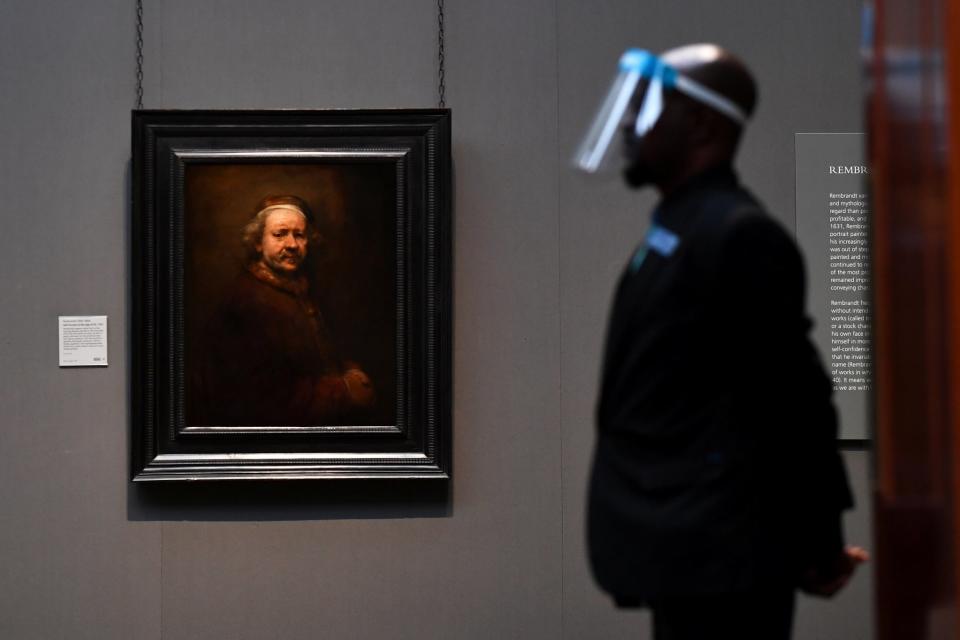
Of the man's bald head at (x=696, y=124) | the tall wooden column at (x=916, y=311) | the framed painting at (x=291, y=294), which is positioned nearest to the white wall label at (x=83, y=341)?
the framed painting at (x=291, y=294)

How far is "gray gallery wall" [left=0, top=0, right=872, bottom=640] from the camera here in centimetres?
505

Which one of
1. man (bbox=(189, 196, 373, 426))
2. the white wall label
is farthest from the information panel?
the white wall label

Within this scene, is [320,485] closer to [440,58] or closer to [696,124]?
[440,58]

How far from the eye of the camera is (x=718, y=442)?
2.39 m

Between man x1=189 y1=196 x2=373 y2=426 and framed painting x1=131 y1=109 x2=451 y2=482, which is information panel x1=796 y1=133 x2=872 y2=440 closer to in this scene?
framed painting x1=131 y1=109 x2=451 y2=482

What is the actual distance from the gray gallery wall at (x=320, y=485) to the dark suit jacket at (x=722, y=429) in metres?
2.61

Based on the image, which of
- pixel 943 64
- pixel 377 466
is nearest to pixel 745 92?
pixel 943 64

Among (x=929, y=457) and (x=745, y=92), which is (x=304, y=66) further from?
(x=929, y=457)

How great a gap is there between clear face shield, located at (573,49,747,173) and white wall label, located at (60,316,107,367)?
10.3ft

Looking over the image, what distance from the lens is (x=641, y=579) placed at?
7.93 feet

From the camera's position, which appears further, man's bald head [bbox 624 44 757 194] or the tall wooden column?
man's bald head [bbox 624 44 757 194]

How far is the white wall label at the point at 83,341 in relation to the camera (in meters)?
5.05

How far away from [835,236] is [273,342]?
270 centimetres

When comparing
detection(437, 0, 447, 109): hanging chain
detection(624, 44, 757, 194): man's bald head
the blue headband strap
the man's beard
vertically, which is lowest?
the man's beard
